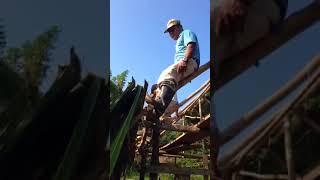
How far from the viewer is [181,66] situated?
201 centimetres

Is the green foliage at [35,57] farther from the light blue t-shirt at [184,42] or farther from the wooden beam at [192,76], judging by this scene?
the light blue t-shirt at [184,42]

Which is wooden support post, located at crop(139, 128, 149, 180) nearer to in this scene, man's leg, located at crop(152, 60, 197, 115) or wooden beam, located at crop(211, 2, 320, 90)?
man's leg, located at crop(152, 60, 197, 115)

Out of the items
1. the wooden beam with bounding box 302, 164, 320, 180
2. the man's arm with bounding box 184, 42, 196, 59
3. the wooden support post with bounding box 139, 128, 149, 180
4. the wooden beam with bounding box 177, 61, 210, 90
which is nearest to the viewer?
the wooden beam with bounding box 302, 164, 320, 180

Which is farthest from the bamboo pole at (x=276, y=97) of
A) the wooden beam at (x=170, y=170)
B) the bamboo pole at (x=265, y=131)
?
the wooden beam at (x=170, y=170)

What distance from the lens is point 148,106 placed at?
6.29ft

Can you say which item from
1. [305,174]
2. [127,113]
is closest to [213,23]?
[305,174]

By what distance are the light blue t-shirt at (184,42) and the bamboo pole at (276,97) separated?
5.57ft

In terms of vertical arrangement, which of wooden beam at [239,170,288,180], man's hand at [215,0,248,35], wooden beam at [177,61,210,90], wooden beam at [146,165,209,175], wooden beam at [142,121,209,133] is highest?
wooden beam at [177,61,210,90]

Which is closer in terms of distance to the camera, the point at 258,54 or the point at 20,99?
the point at 258,54

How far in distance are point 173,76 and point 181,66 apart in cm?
6

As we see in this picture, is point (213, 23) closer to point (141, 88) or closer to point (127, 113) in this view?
Result: point (127, 113)

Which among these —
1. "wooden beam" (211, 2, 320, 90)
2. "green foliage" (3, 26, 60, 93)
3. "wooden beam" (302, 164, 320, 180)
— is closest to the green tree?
"green foliage" (3, 26, 60, 93)

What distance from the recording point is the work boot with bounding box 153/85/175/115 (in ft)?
6.40

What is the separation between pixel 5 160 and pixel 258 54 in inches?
15.7
